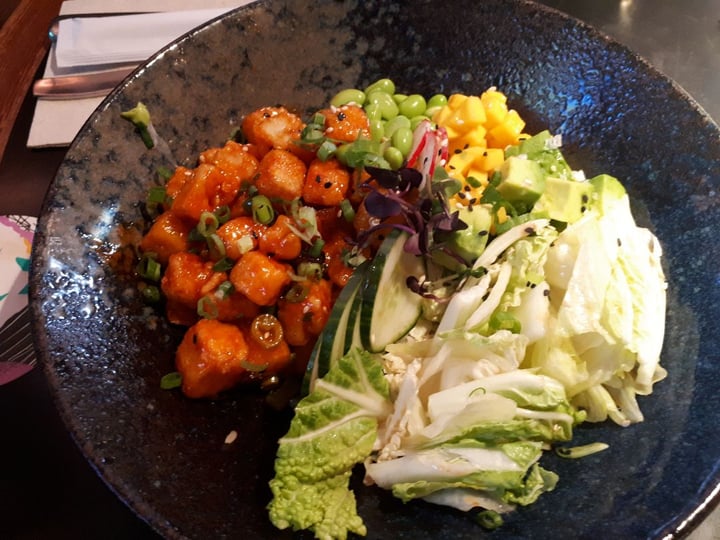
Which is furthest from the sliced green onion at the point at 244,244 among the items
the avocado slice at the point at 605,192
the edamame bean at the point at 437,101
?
the avocado slice at the point at 605,192

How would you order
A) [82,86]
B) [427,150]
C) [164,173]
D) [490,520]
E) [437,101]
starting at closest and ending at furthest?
[490,520] < [427,150] < [164,173] < [437,101] < [82,86]

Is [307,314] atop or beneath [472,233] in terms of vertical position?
beneath

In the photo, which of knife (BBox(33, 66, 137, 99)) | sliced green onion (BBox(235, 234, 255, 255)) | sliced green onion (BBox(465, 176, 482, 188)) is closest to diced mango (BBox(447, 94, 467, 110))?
sliced green onion (BBox(465, 176, 482, 188))

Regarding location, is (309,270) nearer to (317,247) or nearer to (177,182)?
(317,247)

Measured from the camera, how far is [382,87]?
2645 millimetres

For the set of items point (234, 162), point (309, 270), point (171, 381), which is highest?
point (234, 162)

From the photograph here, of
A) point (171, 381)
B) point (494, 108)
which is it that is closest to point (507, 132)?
point (494, 108)

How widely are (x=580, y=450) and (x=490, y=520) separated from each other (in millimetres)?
406

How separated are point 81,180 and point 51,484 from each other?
3.58 ft

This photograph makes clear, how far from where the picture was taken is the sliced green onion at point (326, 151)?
2143 mm

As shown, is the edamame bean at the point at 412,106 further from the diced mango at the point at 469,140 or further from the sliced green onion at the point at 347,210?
the sliced green onion at the point at 347,210

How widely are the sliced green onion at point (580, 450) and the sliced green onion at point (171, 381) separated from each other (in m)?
1.28

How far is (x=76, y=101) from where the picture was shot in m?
3.05

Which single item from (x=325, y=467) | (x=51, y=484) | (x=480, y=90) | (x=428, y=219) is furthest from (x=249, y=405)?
(x=480, y=90)
